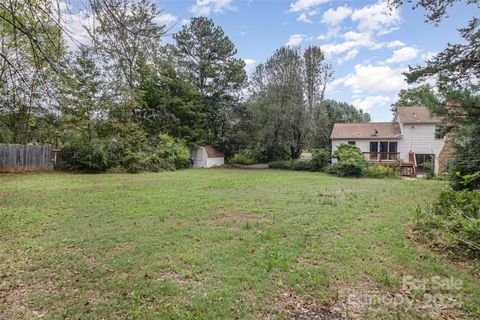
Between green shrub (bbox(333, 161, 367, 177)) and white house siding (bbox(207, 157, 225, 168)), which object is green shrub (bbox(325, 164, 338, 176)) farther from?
white house siding (bbox(207, 157, 225, 168))

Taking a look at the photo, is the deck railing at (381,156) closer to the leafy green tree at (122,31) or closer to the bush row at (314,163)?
the bush row at (314,163)

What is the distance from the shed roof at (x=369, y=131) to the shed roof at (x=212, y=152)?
10.0m

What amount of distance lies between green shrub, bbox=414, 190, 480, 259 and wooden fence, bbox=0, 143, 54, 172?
17169 mm

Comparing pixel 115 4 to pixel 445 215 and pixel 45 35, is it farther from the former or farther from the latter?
pixel 445 215

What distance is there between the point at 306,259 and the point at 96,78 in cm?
1828

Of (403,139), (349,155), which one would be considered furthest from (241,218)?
(403,139)

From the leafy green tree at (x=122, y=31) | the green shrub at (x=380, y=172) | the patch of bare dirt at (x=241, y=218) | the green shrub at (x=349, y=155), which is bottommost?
the patch of bare dirt at (x=241, y=218)

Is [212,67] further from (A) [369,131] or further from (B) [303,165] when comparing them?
(A) [369,131]

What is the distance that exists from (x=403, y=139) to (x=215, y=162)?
15251 millimetres

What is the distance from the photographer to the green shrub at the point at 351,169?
51.1 feet

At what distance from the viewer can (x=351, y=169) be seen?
51.5 ft

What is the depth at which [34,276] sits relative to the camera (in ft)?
10.9

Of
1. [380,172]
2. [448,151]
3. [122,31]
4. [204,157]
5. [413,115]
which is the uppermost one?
[413,115]

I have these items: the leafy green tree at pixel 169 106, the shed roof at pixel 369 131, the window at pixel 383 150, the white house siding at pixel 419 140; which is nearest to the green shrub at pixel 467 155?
the window at pixel 383 150
